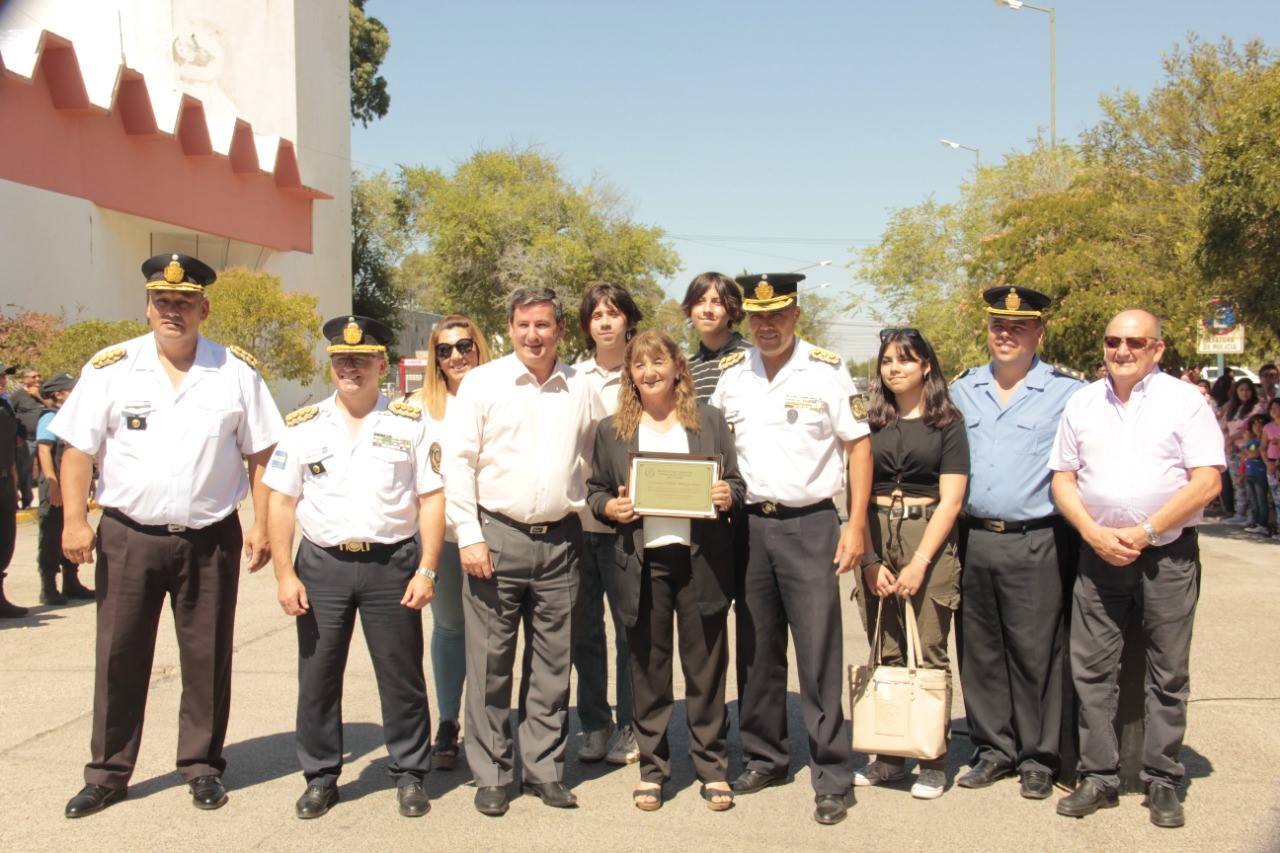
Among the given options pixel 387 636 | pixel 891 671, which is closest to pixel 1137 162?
pixel 891 671

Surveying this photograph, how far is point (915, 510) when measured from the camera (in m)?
5.05

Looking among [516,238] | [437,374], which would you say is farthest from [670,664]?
[516,238]

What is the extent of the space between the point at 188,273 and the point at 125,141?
2562cm

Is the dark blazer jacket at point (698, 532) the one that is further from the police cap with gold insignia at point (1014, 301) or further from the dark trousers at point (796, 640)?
the police cap with gold insignia at point (1014, 301)

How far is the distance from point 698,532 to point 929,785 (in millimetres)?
1518

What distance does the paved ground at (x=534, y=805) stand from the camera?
4449mm

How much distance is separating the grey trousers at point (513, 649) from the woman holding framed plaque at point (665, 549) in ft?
0.95

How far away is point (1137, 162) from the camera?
667 inches

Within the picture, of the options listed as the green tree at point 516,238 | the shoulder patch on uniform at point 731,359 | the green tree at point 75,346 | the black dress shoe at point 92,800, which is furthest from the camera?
the green tree at point 516,238

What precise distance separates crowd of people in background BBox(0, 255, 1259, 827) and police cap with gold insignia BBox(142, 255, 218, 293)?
15 millimetres

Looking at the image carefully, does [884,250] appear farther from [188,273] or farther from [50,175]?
[188,273]

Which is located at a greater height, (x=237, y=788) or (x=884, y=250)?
(x=884, y=250)

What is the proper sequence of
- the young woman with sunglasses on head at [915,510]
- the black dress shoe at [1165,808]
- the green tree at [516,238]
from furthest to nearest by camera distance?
1. the green tree at [516,238]
2. the young woman with sunglasses on head at [915,510]
3. the black dress shoe at [1165,808]

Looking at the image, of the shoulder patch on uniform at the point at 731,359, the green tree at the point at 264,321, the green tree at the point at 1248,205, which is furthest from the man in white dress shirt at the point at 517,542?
the green tree at the point at 264,321
